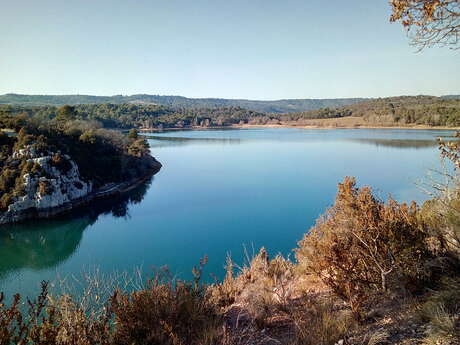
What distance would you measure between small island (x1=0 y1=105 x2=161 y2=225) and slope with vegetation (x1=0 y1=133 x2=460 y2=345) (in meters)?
18.3

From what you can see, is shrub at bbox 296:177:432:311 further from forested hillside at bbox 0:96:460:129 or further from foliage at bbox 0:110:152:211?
forested hillside at bbox 0:96:460:129

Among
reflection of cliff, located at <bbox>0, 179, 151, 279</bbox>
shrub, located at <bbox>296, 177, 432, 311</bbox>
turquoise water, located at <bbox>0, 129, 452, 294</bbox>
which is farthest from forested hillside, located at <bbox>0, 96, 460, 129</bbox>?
shrub, located at <bbox>296, 177, 432, 311</bbox>

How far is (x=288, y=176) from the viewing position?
2678 centimetres

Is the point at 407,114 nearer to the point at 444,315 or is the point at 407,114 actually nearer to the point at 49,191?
the point at 49,191

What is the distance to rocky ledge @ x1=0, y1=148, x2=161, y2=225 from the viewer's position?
1856 centimetres

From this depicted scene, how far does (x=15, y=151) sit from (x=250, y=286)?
2207cm

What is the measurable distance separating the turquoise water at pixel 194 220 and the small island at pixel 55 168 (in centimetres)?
145

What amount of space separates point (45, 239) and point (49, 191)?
471 centimetres

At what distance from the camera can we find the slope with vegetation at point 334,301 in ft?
8.03

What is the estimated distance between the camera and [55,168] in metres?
20.7

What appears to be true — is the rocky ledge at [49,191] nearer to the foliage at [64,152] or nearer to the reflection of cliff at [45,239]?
the foliage at [64,152]

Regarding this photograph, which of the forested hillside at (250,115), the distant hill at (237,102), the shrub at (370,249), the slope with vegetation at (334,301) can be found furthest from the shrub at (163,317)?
the distant hill at (237,102)

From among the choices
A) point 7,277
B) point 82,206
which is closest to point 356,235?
point 7,277

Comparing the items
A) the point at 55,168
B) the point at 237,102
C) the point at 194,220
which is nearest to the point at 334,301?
the point at 194,220
